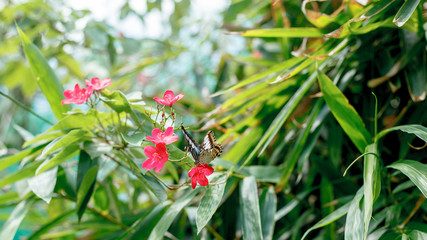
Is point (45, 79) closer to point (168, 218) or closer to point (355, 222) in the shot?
point (168, 218)

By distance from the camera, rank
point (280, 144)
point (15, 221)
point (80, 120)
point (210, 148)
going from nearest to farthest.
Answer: point (210, 148) → point (80, 120) → point (15, 221) → point (280, 144)

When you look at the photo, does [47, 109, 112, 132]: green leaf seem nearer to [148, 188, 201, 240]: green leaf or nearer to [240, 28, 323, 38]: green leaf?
[148, 188, 201, 240]: green leaf

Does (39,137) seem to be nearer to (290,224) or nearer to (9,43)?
(290,224)

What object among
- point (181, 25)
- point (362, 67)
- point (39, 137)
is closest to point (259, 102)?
point (362, 67)

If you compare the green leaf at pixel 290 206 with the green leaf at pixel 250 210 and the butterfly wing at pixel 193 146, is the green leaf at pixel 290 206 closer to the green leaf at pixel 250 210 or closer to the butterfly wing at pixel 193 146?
the green leaf at pixel 250 210

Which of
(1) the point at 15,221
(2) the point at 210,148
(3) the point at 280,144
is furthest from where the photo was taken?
(3) the point at 280,144

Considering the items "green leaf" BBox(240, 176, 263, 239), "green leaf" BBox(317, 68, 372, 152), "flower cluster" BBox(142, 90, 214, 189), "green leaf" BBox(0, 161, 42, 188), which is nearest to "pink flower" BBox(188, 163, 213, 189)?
"flower cluster" BBox(142, 90, 214, 189)

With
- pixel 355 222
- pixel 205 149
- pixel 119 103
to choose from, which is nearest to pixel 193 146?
pixel 205 149

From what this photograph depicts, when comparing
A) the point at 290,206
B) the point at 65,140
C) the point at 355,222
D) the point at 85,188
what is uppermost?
the point at 65,140
